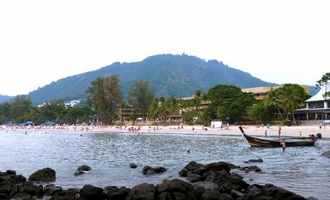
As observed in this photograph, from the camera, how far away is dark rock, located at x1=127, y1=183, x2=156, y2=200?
1877 centimetres

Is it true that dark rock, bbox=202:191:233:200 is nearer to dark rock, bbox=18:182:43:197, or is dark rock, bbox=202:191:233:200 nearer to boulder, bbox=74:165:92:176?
dark rock, bbox=18:182:43:197

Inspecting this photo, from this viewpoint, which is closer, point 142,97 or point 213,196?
point 213,196

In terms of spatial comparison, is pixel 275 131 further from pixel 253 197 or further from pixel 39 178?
pixel 253 197

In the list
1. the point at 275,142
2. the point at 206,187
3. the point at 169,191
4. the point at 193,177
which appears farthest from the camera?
the point at 275,142

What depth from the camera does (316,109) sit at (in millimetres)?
122188

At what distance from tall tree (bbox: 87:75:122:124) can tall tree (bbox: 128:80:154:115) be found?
7.07m

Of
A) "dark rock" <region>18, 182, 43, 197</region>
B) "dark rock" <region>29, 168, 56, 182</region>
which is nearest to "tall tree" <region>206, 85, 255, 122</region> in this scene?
"dark rock" <region>29, 168, 56, 182</region>

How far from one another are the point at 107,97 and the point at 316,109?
3253 inches

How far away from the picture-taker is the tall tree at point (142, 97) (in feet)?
610

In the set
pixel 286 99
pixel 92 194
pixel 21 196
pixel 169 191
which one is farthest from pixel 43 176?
pixel 286 99

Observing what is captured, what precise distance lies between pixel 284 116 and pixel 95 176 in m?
93.3

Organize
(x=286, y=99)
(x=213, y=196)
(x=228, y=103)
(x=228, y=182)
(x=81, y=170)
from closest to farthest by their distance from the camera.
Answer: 1. (x=213, y=196)
2. (x=228, y=182)
3. (x=81, y=170)
4. (x=286, y=99)
5. (x=228, y=103)

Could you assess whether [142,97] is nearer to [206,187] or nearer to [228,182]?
[228,182]

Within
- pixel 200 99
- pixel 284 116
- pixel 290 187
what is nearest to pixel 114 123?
pixel 200 99
